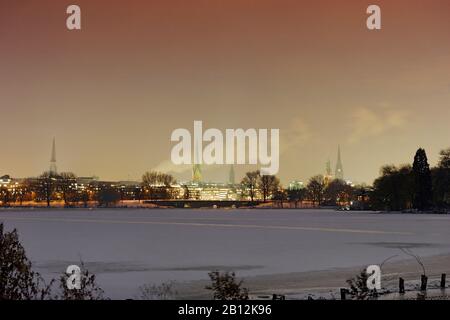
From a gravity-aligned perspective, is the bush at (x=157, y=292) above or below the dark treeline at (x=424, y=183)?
below

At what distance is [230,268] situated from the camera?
44688 millimetres

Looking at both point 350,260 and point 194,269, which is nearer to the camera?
point 194,269

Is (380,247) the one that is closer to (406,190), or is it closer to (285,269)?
(285,269)

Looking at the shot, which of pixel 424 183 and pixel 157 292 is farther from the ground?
pixel 424 183

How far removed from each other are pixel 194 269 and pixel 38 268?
9.92 meters

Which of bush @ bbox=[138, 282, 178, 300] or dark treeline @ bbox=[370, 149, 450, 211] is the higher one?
dark treeline @ bbox=[370, 149, 450, 211]

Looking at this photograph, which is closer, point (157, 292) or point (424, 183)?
point (157, 292)

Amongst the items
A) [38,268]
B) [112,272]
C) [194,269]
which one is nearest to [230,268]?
[194,269]

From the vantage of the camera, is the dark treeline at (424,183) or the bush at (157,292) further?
the dark treeline at (424,183)

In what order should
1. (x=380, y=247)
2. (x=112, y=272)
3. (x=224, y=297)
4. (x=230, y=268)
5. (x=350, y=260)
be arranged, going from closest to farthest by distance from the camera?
(x=224, y=297)
(x=112, y=272)
(x=230, y=268)
(x=350, y=260)
(x=380, y=247)

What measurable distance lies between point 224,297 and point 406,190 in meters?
185

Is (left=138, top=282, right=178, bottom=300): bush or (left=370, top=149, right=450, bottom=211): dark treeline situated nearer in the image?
(left=138, top=282, right=178, bottom=300): bush
